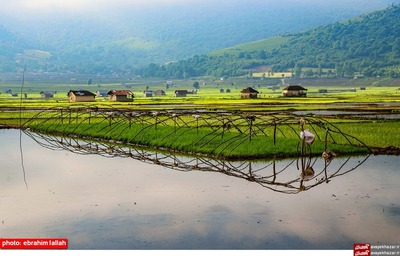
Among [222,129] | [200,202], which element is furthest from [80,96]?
[200,202]

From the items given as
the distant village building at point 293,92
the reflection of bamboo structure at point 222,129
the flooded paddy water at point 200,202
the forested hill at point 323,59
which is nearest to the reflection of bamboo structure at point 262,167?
the flooded paddy water at point 200,202

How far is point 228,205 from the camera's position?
13.4 meters

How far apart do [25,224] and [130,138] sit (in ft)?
45.0

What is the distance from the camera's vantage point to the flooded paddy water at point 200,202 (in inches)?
434

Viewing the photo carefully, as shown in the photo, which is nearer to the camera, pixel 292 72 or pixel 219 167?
pixel 219 167

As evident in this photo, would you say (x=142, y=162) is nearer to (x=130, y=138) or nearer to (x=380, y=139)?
(x=130, y=138)

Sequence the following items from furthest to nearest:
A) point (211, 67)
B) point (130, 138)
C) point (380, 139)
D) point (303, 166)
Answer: point (211, 67) < point (130, 138) < point (380, 139) < point (303, 166)

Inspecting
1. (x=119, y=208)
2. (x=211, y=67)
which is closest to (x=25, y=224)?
(x=119, y=208)

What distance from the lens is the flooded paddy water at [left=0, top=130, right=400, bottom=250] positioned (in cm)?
1102

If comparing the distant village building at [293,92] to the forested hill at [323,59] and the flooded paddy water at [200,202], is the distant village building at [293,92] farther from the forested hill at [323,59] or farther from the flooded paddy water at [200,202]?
the forested hill at [323,59]

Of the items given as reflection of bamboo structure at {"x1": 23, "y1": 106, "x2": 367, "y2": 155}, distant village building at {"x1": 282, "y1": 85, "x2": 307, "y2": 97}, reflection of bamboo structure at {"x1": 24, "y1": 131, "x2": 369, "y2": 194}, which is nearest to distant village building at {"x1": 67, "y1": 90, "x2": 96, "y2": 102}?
distant village building at {"x1": 282, "y1": 85, "x2": 307, "y2": 97}

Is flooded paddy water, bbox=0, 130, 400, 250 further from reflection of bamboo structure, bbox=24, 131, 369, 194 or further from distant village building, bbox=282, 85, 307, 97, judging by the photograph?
distant village building, bbox=282, 85, 307, 97

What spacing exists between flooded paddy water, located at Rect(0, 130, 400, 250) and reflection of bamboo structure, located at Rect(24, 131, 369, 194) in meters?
0.03

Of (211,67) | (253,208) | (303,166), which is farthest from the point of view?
(211,67)
